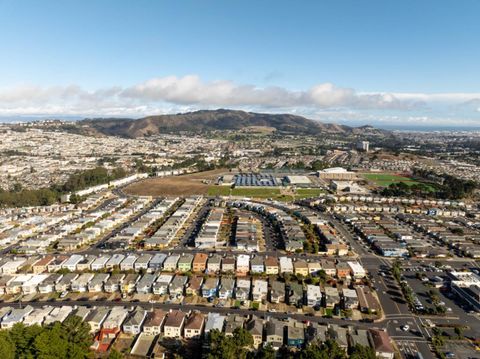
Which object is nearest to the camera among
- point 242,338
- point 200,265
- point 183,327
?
point 242,338

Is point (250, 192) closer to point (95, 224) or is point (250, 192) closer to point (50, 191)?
point (95, 224)

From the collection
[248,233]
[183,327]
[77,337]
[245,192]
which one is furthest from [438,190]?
[77,337]

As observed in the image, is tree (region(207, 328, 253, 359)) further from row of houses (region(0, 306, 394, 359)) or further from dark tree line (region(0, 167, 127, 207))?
dark tree line (region(0, 167, 127, 207))

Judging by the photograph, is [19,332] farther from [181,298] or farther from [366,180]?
[366,180]

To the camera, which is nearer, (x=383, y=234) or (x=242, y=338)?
(x=242, y=338)

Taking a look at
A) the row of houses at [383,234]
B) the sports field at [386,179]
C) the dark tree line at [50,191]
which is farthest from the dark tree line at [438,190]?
the dark tree line at [50,191]

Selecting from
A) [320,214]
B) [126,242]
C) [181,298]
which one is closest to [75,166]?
[126,242]
